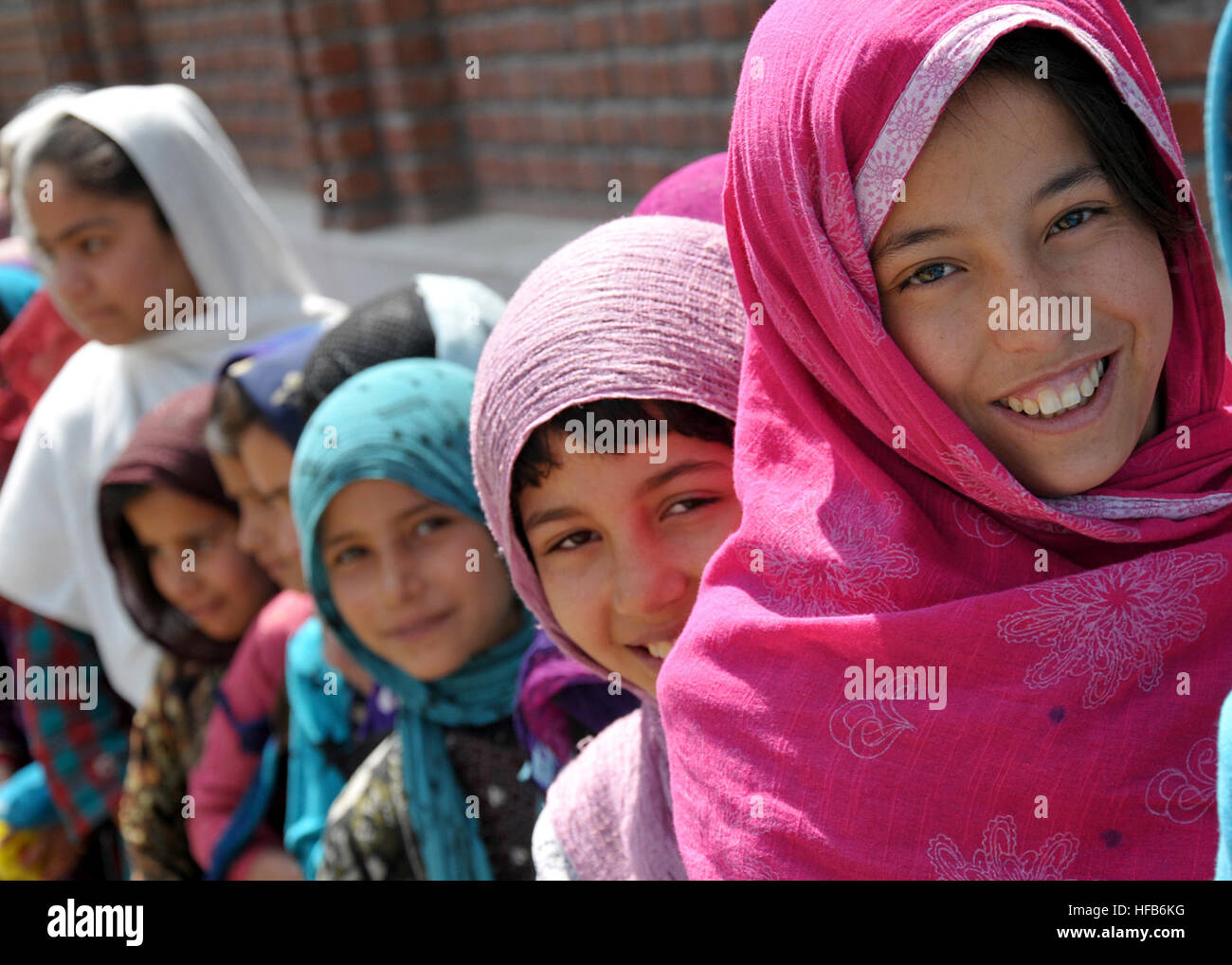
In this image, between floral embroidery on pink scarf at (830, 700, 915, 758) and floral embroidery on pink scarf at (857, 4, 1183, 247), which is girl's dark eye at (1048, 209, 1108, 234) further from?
floral embroidery on pink scarf at (830, 700, 915, 758)

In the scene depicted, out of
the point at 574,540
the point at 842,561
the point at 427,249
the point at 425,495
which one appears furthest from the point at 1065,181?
the point at 427,249

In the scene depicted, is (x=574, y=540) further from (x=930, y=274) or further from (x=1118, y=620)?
(x=1118, y=620)

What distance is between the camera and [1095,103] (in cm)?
121

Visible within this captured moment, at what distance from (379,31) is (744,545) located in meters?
4.26

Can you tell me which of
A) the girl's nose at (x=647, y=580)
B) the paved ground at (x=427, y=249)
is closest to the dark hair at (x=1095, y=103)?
the girl's nose at (x=647, y=580)

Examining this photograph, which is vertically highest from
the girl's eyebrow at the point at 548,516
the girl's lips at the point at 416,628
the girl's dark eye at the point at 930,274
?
the girl's dark eye at the point at 930,274

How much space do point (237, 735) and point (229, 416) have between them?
61cm

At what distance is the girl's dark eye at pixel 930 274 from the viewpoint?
122 centimetres

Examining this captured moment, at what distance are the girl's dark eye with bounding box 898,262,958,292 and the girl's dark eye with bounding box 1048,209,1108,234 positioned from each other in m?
0.09

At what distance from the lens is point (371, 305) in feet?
8.04

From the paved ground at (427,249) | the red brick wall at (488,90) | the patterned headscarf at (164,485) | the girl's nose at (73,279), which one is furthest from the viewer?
the paved ground at (427,249)

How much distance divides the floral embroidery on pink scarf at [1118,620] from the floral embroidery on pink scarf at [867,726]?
119mm

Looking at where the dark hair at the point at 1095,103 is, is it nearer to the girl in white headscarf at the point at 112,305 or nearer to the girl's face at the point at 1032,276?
the girl's face at the point at 1032,276

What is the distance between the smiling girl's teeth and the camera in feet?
3.94
